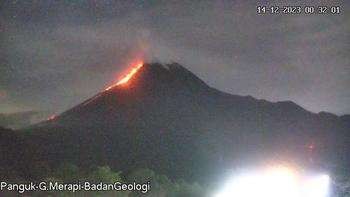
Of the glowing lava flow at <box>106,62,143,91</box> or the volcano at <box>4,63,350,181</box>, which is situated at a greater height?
the glowing lava flow at <box>106,62,143,91</box>

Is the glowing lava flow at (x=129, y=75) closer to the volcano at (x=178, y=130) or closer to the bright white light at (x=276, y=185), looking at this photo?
the volcano at (x=178, y=130)

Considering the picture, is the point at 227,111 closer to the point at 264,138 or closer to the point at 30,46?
the point at 264,138

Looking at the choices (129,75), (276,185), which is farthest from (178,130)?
(276,185)

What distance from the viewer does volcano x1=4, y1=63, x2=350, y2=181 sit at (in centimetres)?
281

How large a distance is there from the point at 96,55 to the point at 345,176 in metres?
1.40

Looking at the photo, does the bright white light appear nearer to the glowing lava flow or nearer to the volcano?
the volcano

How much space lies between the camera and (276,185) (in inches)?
113

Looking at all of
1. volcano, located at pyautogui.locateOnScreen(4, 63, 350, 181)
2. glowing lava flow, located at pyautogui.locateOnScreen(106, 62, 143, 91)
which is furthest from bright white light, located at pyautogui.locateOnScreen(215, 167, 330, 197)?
glowing lava flow, located at pyautogui.locateOnScreen(106, 62, 143, 91)

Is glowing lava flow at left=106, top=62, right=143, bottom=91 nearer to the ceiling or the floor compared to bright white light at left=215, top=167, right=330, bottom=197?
nearer to the ceiling

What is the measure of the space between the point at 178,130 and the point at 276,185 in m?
0.57

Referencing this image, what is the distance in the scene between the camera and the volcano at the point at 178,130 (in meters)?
2.81

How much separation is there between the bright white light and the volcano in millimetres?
77

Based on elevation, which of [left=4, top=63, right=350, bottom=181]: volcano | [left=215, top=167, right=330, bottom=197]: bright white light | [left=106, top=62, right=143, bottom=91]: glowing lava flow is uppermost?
[left=106, top=62, right=143, bottom=91]: glowing lava flow

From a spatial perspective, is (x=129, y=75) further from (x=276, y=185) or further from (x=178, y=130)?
(x=276, y=185)
